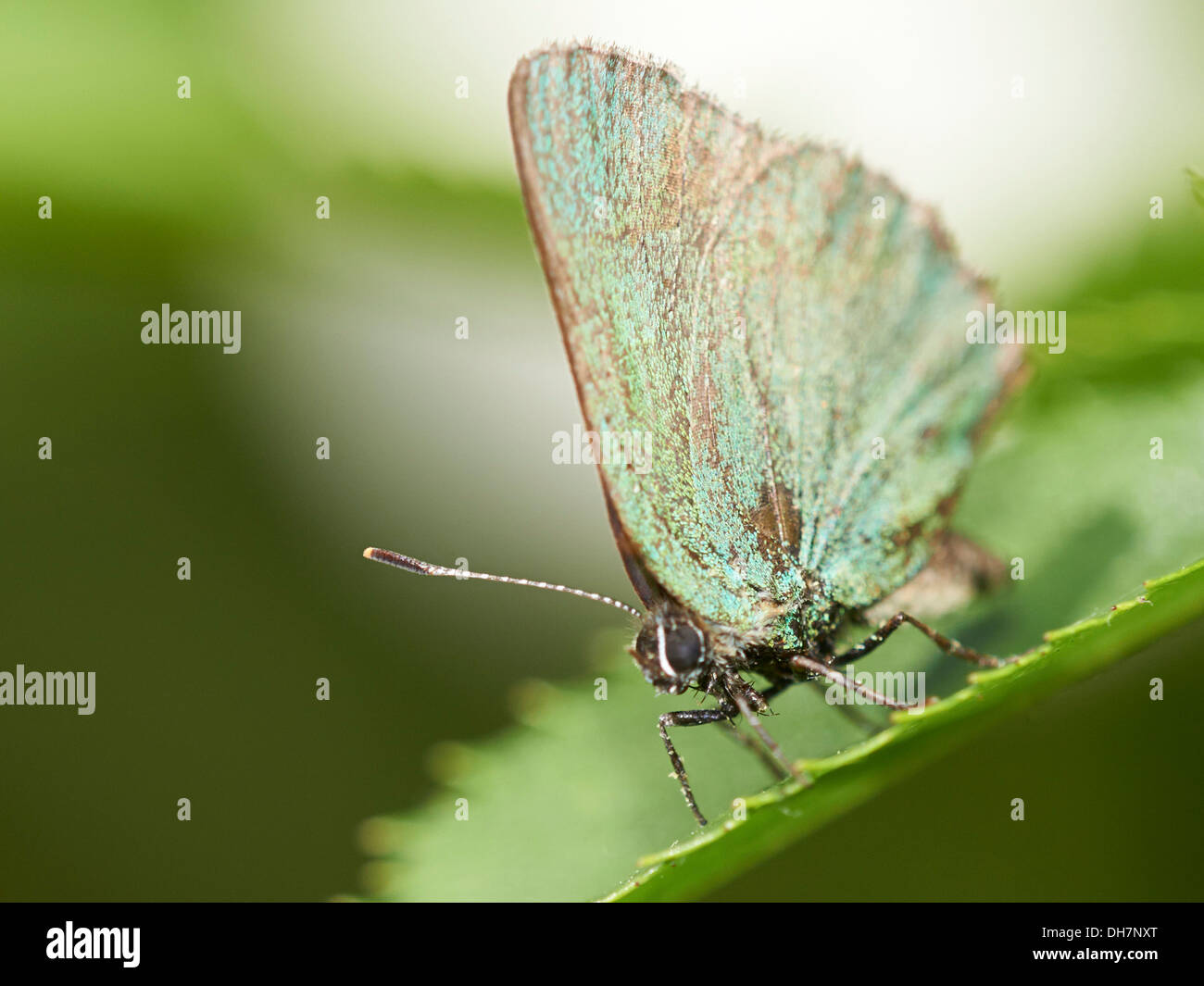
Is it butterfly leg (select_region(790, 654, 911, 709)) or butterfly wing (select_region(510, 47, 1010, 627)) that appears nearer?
butterfly wing (select_region(510, 47, 1010, 627))

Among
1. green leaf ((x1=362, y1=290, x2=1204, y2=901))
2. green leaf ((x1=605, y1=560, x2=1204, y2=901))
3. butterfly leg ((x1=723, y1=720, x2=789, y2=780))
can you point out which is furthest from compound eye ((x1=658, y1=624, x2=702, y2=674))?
green leaf ((x1=605, y1=560, x2=1204, y2=901))

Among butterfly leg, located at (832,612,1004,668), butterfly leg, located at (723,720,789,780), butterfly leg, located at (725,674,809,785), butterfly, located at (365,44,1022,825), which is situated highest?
butterfly, located at (365,44,1022,825)

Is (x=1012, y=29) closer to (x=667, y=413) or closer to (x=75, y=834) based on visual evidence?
(x=667, y=413)

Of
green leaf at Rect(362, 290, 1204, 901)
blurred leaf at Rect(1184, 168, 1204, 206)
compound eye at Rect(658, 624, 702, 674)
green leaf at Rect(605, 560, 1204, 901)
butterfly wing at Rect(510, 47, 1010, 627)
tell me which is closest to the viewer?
green leaf at Rect(605, 560, 1204, 901)

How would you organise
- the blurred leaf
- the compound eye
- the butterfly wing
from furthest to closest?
the compound eye < the butterfly wing < the blurred leaf

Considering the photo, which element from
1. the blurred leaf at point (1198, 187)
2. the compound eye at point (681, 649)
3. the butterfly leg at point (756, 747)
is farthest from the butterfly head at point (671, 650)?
the blurred leaf at point (1198, 187)

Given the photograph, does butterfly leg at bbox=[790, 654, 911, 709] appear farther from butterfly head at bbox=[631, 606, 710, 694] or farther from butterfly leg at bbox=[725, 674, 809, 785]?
butterfly head at bbox=[631, 606, 710, 694]

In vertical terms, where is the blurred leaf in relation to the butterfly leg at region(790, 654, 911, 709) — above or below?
above
